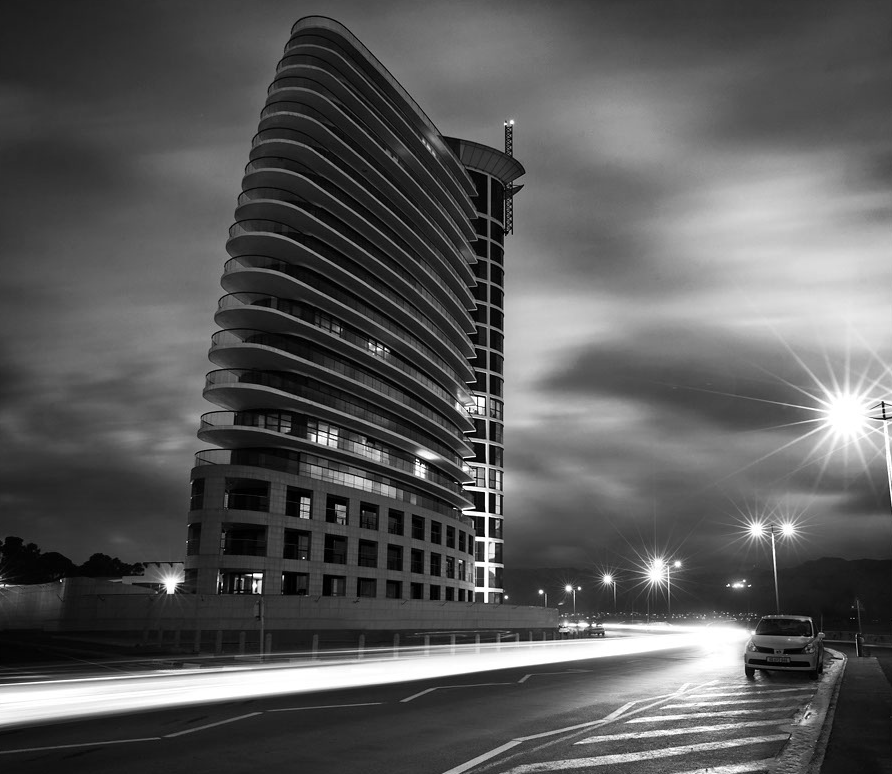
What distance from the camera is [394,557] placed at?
67.9 meters

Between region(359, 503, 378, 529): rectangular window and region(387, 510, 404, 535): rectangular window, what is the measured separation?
8.58 feet

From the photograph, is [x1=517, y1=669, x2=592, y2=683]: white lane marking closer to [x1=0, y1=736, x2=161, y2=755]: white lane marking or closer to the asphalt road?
the asphalt road

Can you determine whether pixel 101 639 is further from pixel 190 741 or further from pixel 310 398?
pixel 190 741

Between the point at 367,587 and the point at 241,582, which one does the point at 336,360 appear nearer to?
the point at 367,587

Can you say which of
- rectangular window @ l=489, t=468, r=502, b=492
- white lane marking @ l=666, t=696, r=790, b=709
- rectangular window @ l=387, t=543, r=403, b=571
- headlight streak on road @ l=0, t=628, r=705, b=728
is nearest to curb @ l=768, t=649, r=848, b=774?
white lane marking @ l=666, t=696, r=790, b=709

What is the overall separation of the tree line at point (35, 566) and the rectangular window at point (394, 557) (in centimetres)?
6984

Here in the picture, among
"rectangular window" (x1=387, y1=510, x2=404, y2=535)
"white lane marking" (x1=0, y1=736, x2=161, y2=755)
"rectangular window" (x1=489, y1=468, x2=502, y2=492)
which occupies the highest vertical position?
"rectangular window" (x1=489, y1=468, x2=502, y2=492)

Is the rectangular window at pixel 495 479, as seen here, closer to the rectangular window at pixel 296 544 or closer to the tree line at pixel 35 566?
the rectangular window at pixel 296 544

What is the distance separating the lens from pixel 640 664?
2772 cm

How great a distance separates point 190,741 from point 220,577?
45978 millimetres

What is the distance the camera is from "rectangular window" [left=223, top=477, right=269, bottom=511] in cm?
5509

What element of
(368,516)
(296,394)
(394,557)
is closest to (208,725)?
(296,394)

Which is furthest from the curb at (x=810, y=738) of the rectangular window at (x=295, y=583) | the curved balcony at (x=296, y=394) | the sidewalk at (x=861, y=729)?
the curved balcony at (x=296, y=394)

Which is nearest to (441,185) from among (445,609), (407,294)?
(407,294)
